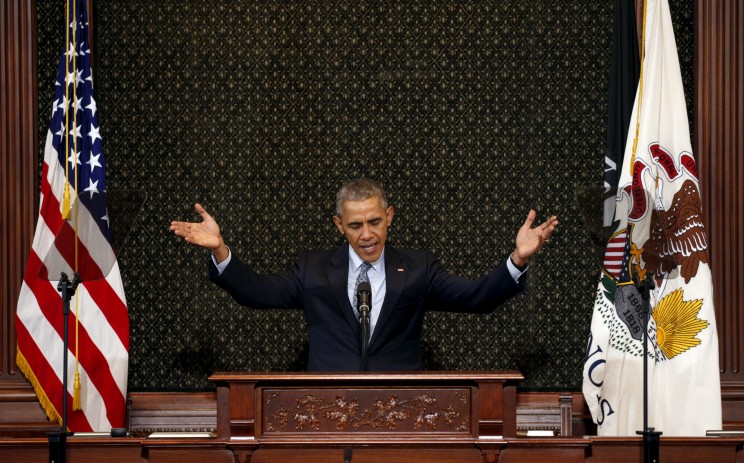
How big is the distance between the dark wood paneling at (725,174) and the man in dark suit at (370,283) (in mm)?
1579

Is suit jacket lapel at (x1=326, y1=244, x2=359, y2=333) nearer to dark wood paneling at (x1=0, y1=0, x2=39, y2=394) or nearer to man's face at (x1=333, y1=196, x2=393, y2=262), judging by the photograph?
man's face at (x1=333, y1=196, x2=393, y2=262)

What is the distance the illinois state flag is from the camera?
4.71m

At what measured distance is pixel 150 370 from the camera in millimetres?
5672

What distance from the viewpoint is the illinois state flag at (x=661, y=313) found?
4.71 meters

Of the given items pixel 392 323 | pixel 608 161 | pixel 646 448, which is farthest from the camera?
pixel 608 161

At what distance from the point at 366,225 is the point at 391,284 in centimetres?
30

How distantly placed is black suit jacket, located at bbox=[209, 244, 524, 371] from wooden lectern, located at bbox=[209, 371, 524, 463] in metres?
0.76

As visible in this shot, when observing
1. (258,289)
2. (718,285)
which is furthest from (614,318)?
(258,289)

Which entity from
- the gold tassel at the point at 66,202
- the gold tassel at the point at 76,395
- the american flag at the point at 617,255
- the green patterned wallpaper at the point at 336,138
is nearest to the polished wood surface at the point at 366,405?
the american flag at the point at 617,255

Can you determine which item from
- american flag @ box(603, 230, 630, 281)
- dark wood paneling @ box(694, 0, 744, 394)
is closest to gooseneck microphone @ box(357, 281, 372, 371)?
american flag @ box(603, 230, 630, 281)

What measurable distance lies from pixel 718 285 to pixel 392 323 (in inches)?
80.3

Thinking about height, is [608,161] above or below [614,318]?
above

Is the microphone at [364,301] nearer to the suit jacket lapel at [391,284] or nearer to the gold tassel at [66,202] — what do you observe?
the suit jacket lapel at [391,284]

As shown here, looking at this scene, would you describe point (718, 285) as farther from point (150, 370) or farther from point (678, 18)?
point (150, 370)
